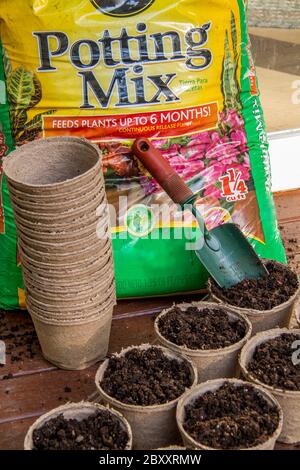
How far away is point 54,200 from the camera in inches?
78.7

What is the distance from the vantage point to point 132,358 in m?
2.03

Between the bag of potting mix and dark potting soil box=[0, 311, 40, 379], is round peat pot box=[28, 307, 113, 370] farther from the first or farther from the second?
the bag of potting mix

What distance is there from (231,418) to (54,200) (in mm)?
714

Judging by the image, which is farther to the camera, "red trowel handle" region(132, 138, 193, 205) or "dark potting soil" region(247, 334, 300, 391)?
"red trowel handle" region(132, 138, 193, 205)

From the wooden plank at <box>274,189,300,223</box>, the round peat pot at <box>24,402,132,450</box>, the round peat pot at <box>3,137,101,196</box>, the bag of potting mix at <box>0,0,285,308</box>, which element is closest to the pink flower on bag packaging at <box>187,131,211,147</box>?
the bag of potting mix at <box>0,0,285,308</box>

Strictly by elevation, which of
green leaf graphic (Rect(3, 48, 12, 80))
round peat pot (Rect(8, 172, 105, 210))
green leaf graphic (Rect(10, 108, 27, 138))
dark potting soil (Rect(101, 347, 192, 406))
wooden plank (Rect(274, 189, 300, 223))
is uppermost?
green leaf graphic (Rect(3, 48, 12, 80))

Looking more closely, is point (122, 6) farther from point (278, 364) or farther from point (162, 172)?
point (278, 364)

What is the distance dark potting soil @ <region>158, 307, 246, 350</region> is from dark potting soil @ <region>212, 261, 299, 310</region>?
9cm

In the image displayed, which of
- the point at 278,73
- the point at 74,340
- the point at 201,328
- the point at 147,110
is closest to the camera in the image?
the point at 201,328

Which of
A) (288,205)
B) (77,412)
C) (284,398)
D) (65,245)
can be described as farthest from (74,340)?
(288,205)

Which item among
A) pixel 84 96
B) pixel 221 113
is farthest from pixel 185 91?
pixel 84 96

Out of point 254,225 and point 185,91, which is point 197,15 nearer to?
point 185,91

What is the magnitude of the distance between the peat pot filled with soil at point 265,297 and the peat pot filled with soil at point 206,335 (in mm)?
60

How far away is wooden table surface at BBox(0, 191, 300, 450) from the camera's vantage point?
212cm
